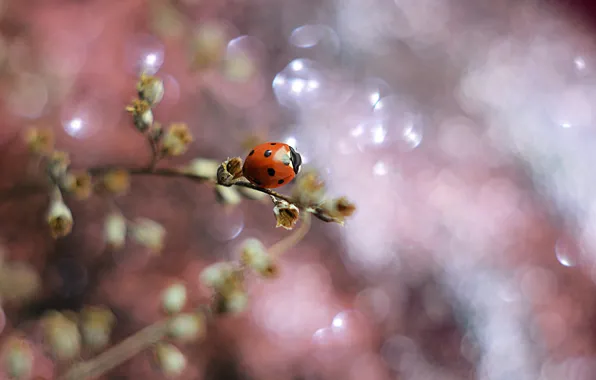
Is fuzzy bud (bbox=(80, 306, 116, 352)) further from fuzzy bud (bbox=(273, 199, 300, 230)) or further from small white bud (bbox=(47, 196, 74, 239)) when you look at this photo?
fuzzy bud (bbox=(273, 199, 300, 230))

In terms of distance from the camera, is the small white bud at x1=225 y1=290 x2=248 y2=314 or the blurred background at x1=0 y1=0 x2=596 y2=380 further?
the blurred background at x1=0 y1=0 x2=596 y2=380

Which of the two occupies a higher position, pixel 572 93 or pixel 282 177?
pixel 282 177

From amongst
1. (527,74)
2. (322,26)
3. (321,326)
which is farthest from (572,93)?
(321,326)

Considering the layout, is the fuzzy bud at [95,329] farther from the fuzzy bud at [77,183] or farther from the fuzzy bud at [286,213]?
the fuzzy bud at [286,213]

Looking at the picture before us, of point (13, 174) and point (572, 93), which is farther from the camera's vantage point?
point (572, 93)

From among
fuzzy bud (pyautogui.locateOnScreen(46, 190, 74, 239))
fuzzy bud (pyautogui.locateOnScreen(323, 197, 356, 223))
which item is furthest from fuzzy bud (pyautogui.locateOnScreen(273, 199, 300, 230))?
fuzzy bud (pyautogui.locateOnScreen(46, 190, 74, 239))

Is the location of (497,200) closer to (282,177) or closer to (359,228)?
(359,228)
